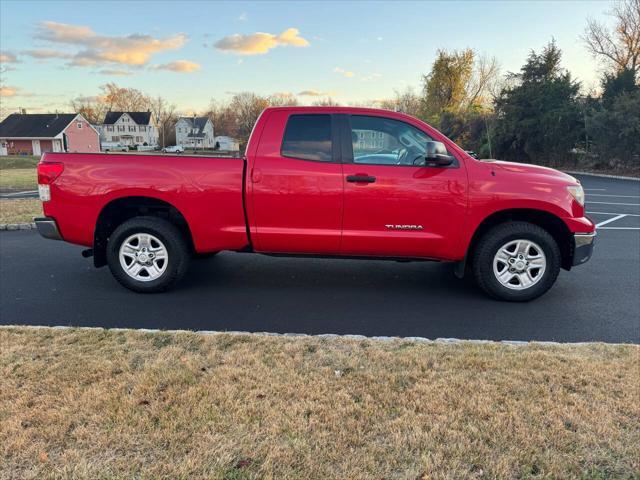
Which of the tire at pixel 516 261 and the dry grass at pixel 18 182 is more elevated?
the tire at pixel 516 261

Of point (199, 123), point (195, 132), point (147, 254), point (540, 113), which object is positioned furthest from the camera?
point (199, 123)

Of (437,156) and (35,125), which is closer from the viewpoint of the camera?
(437,156)

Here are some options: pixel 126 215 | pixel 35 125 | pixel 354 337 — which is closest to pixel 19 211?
pixel 126 215

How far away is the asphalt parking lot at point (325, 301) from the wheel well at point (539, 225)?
0.54 meters

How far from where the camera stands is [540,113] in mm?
30547

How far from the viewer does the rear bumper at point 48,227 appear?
5.10 meters

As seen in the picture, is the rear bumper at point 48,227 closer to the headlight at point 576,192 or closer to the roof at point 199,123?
the headlight at point 576,192

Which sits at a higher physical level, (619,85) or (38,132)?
(619,85)

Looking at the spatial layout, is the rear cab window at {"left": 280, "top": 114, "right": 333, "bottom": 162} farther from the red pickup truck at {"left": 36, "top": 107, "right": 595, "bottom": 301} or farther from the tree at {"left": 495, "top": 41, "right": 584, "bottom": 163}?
the tree at {"left": 495, "top": 41, "right": 584, "bottom": 163}

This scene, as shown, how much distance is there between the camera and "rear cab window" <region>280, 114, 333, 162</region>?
16.0 feet

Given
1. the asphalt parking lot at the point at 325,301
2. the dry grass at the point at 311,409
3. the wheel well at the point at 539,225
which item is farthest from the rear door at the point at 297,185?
the wheel well at the point at 539,225

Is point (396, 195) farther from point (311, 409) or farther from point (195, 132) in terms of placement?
point (195, 132)

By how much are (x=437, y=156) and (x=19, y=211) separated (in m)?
10.1

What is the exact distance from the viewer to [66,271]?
617 cm
